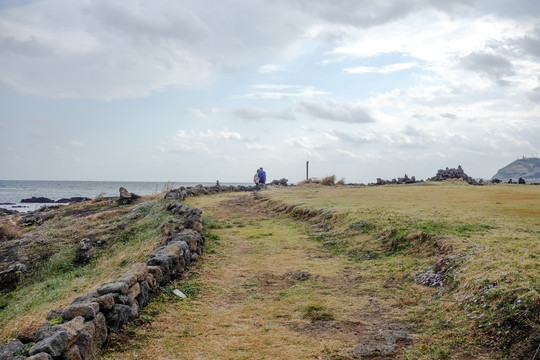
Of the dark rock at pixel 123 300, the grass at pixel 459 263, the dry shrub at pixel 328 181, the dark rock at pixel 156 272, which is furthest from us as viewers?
the dry shrub at pixel 328 181

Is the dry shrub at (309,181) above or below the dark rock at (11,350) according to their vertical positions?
above

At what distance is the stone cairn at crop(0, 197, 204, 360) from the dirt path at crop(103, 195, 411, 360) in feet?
1.02

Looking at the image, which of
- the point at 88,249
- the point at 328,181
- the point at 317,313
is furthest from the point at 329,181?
the point at 317,313

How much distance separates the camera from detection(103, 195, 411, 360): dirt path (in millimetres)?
4840

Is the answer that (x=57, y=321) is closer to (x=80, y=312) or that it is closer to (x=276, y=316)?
(x=80, y=312)

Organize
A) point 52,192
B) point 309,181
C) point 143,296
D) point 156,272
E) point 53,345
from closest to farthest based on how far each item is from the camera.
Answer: point 53,345, point 143,296, point 156,272, point 309,181, point 52,192

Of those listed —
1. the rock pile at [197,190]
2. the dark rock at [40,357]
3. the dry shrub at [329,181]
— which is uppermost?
the dry shrub at [329,181]

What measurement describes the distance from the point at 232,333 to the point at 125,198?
19732 millimetres

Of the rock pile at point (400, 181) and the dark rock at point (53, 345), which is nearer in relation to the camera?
the dark rock at point (53, 345)

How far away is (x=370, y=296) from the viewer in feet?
Result: 22.1

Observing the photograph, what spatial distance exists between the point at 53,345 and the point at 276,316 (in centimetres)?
308

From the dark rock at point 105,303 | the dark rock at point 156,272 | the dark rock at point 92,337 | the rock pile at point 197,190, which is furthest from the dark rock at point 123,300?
the rock pile at point 197,190

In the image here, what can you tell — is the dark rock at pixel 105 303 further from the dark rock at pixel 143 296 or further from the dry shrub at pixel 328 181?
the dry shrub at pixel 328 181

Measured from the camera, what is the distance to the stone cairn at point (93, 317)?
4.00 metres
